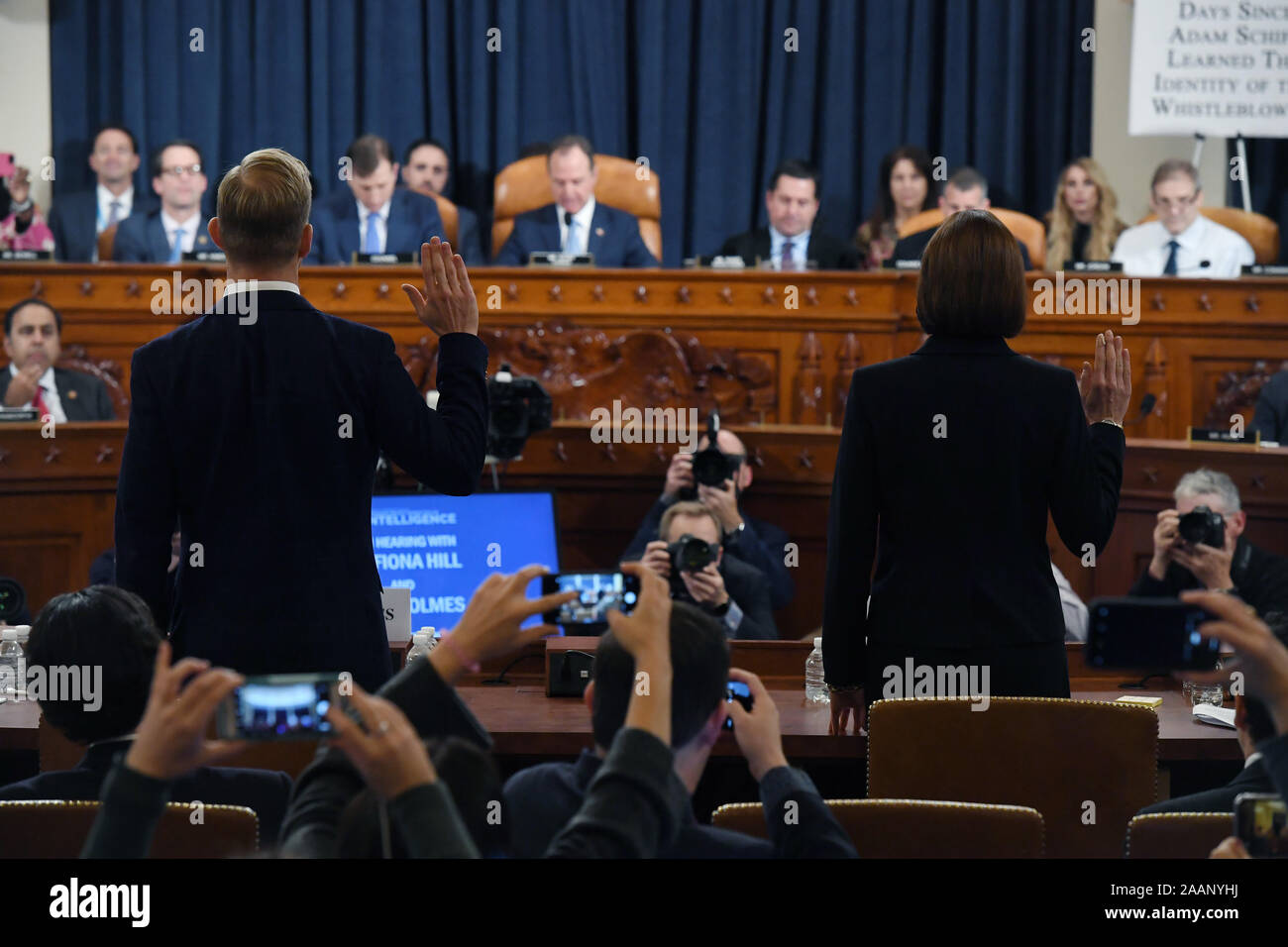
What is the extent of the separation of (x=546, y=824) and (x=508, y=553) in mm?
2914

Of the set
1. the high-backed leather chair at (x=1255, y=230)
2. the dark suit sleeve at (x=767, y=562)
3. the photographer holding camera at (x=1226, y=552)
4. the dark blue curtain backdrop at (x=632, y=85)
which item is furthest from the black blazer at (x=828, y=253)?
the photographer holding camera at (x=1226, y=552)

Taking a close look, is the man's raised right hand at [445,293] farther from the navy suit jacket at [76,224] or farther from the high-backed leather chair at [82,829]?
the navy suit jacket at [76,224]

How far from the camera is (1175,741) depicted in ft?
7.74

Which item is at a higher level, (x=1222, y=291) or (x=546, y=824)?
(x=1222, y=291)

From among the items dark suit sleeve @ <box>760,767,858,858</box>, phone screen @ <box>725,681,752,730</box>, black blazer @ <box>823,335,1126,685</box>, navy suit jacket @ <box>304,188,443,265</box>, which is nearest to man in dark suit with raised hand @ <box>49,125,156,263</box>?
navy suit jacket @ <box>304,188,443,265</box>

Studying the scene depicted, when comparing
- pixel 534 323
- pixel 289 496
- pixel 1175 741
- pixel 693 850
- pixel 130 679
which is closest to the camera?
pixel 693 850

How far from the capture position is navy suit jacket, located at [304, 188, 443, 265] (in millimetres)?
6410

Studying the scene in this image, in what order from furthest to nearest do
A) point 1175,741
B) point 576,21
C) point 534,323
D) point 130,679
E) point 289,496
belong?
1. point 576,21
2. point 534,323
3. point 1175,741
4. point 289,496
5. point 130,679

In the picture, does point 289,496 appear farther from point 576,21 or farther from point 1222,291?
point 576,21

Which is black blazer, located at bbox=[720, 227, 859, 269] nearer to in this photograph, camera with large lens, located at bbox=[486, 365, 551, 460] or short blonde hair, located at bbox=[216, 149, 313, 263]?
camera with large lens, located at bbox=[486, 365, 551, 460]

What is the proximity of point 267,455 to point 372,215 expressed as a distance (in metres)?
4.97

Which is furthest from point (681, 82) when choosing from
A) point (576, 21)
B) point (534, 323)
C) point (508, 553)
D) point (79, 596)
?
point (79, 596)

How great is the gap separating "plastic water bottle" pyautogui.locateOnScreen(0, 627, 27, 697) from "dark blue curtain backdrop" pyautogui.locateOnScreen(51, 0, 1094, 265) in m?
5.27

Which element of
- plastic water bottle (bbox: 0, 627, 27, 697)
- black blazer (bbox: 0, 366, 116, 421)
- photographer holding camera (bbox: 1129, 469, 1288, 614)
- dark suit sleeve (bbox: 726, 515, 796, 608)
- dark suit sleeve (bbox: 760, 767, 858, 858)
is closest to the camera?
dark suit sleeve (bbox: 760, 767, 858, 858)
